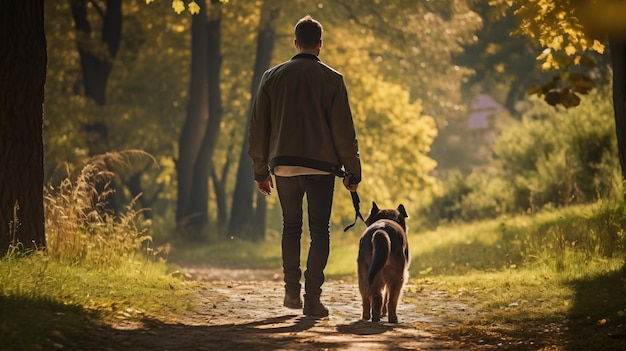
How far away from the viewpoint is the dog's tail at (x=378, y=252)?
24.5 feet

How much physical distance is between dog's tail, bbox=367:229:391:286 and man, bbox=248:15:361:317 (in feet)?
1.75

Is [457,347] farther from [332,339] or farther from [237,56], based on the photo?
[237,56]

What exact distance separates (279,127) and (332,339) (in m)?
1.96

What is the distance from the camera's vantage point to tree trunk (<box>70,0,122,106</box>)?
23203mm

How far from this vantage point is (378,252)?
7.51 meters

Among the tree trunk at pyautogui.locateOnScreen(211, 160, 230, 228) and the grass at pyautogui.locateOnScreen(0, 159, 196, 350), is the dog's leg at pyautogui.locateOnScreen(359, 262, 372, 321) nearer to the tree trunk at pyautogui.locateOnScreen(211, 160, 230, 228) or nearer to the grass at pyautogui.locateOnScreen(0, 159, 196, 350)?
the grass at pyautogui.locateOnScreen(0, 159, 196, 350)

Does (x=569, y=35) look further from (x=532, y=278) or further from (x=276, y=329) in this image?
(x=276, y=329)

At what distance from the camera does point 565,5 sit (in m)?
9.30

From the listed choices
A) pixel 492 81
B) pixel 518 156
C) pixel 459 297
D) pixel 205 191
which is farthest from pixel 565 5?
pixel 492 81

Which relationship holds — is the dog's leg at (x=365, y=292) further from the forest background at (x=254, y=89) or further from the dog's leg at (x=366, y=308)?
the forest background at (x=254, y=89)

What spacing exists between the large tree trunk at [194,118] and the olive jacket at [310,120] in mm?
16606

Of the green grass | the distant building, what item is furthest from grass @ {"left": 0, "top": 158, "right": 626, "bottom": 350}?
the distant building

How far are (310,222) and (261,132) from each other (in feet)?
2.88

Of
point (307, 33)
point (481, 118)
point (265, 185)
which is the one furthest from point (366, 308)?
point (481, 118)
